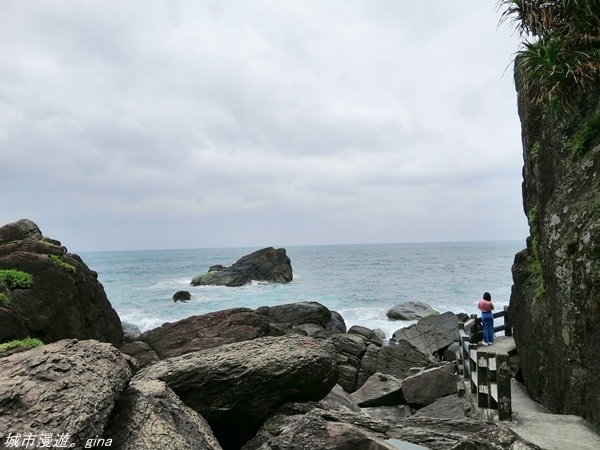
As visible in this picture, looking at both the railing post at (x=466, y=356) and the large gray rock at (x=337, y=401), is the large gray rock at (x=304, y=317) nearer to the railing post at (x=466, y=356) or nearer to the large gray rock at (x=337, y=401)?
the railing post at (x=466, y=356)

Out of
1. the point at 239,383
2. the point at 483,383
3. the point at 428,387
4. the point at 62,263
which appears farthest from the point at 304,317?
the point at 239,383

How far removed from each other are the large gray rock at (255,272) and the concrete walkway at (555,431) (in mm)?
69205

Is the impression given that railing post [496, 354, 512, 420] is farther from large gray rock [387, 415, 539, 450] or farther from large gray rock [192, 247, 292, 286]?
large gray rock [192, 247, 292, 286]

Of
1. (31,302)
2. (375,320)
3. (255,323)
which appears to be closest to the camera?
(31,302)

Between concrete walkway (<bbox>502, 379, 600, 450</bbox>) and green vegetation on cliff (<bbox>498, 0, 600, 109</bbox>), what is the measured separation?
23.0 ft

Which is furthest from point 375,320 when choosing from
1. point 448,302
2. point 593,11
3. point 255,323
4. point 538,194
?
point 593,11

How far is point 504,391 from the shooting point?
8625 mm

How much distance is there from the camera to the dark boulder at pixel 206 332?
51.1ft

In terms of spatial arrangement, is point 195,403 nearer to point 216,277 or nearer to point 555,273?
point 555,273

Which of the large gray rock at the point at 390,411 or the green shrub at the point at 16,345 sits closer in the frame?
the green shrub at the point at 16,345

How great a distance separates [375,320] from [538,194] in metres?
34.2

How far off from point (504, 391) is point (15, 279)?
39.7 ft

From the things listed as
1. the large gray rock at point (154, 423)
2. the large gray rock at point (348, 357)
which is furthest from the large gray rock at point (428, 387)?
the large gray rock at point (154, 423)

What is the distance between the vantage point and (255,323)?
16.5 m
